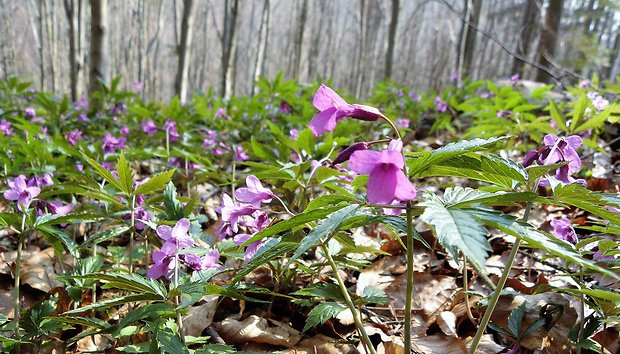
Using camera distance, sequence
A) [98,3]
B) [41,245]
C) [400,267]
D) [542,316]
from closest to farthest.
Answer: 1. [542,316]
2. [400,267]
3. [41,245]
4. [98,3]

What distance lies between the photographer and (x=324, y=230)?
2.55ft

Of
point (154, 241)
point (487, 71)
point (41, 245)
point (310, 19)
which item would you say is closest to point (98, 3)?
point (41, 245)

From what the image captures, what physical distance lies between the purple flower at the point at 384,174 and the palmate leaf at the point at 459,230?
6cm

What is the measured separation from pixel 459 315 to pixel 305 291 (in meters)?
0.66

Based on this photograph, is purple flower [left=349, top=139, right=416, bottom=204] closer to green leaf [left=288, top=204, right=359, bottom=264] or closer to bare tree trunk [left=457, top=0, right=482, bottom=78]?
green leaf [left=288, top=204, right=359, bottom=264]

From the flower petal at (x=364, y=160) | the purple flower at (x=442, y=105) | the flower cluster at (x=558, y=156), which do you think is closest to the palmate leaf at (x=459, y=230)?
the flower petal at (x=364, y=160)

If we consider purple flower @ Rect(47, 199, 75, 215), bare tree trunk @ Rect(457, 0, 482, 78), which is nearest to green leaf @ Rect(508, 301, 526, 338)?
purple flower @ Rect(47, 199, 75, 215)

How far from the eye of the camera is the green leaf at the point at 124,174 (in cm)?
135

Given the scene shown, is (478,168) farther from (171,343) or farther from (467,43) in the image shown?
(467,43)

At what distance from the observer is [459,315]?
1.58 meters

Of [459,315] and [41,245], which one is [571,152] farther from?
[41,245]

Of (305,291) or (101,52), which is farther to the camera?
Result: (101,52)

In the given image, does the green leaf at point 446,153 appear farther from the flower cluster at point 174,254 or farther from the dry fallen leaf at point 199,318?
the dry fallen leaf at point 199,318

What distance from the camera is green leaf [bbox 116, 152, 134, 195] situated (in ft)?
4.42
